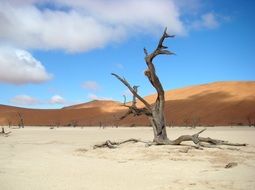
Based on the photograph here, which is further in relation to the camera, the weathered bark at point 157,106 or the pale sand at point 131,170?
the weathered bark at point 157,106

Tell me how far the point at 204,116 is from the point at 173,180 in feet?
132

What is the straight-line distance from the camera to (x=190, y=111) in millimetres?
53000

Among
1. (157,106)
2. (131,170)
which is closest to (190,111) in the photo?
(157,106)

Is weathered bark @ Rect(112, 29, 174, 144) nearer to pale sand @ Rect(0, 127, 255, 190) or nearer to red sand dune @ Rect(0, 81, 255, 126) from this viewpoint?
pale sand @ Rect(0, 127, 255, 190)

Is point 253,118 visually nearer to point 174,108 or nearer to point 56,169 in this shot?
point 174,108

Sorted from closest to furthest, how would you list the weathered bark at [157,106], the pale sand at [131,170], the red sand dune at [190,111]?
the pale sand at [131,170]
the weathered bark at [157,106]
the red sand dune at [190,111]

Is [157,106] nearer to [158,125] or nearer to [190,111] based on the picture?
[158,125]

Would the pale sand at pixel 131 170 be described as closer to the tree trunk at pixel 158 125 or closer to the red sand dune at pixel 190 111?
the tree trunk at pixel 158 125

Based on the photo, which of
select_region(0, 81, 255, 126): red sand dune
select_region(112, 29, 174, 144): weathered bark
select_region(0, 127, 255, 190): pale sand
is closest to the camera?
select_region(0, 127, 255, 190): pale sand

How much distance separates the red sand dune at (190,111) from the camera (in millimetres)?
45906

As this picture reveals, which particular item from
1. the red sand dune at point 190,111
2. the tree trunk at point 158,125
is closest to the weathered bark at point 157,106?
the tree trunk at point 158,125

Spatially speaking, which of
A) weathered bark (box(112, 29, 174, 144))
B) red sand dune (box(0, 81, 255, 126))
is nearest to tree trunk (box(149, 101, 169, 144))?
weathered bark (box(112, 29, 174, 144))

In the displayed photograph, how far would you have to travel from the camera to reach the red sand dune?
45.9 metres

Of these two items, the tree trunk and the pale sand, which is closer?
the pale sand
